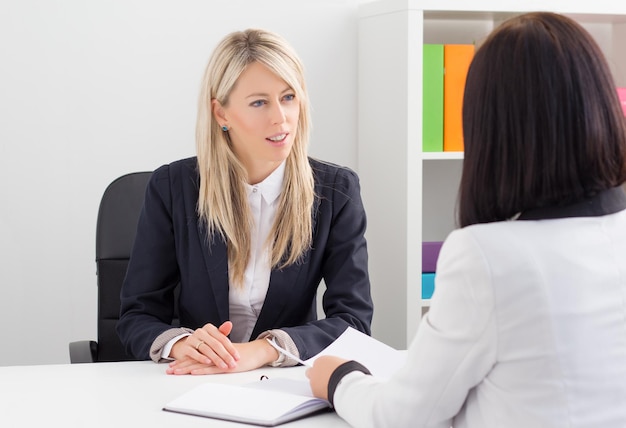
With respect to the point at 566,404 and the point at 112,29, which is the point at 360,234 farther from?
the point at 112,29

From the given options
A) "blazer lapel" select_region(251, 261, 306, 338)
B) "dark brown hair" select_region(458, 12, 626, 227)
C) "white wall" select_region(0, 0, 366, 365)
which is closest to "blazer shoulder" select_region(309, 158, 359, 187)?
"blazer lapel" select_region(251, 261, 306, 338)

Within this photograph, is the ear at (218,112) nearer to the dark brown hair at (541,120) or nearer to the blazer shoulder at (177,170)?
the blazer shoulder at (177,170)

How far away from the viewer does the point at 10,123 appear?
284 cm

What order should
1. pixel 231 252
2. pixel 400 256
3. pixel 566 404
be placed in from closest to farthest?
1. pixel 566 404
2. pixel 231 252
3. pixel 400 256

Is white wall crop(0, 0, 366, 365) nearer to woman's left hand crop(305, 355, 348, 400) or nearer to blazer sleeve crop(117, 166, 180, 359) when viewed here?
blazer sleeve crop(117, 166, 180, 359)

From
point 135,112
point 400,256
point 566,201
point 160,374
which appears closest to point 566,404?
point 566,201

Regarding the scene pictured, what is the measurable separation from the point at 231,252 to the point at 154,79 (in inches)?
43.8

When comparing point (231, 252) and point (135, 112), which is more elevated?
point (135, 112)

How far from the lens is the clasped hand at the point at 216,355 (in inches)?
66.5

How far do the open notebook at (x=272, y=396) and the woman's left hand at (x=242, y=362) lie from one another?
4.1 inches

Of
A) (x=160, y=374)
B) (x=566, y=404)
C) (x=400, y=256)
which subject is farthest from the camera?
(x=400, y=256)

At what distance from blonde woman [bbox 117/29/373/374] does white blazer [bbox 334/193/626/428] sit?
2.94 feet

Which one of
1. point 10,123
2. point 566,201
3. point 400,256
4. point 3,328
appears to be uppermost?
point 10,123

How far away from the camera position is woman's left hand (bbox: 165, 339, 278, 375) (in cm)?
169
